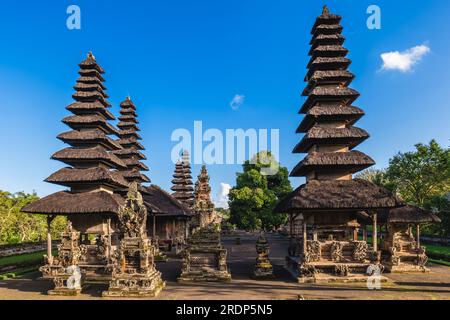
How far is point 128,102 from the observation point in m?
31.9

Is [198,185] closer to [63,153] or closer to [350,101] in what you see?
[63,153]

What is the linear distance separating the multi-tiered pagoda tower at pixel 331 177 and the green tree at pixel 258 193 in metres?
23.2

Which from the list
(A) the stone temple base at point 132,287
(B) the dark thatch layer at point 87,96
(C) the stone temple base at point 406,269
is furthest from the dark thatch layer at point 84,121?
(C) the stone temple base at point 406,269

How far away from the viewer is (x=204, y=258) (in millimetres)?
17344

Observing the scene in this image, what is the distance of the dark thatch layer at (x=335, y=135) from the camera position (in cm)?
1741

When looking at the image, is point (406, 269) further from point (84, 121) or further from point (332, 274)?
point (84, 121)

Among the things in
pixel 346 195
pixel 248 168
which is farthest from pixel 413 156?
pixel 346 195

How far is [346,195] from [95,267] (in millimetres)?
15174

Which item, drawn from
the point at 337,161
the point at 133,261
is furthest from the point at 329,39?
the point at 133,261

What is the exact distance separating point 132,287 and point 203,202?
7.47m

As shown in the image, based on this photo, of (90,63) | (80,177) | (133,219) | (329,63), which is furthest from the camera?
(90,63)

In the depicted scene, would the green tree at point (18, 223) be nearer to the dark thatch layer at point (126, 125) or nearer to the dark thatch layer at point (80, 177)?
the dark thatch layer at point (126, 125)

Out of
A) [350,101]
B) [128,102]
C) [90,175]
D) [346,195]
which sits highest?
[128,102]

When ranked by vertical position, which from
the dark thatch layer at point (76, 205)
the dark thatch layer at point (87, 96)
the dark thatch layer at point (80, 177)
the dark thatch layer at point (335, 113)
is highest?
the dark thatch layer at point (87, 96)
